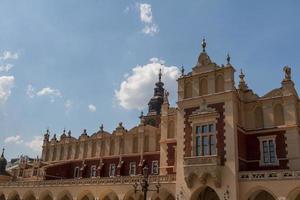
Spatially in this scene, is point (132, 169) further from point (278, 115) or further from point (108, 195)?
point (278, 115)

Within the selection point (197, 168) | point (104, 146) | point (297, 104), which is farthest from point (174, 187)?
point (104, 146)

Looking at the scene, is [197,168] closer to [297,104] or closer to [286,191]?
[286,191]

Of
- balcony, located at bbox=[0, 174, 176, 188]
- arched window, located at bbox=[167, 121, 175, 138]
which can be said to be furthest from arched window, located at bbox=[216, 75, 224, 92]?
balcony, located at bbox=[0, 174, 176, 188]

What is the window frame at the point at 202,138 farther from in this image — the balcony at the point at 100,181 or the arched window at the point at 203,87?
the balcony at the point at 100,181

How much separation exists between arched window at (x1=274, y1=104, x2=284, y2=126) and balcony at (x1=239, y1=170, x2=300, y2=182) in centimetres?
557

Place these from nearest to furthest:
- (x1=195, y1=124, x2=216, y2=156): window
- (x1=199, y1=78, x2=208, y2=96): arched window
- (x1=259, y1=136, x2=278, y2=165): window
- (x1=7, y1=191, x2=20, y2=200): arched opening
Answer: (x1=259, y1=136, x2=278, y2=165): window → (x1=195, y1=124, x2=216, y2=156): window → (x1=199, y1=78, x2=208, y2=96): arched window → (x1=7, y1=191, x2=20, y2=200): arched opening

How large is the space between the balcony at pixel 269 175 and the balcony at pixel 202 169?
1913 millimetres

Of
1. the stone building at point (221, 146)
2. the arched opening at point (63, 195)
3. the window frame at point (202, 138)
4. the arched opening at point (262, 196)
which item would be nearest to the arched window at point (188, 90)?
the stone building at point (221, 146)

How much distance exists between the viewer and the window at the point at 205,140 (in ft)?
101

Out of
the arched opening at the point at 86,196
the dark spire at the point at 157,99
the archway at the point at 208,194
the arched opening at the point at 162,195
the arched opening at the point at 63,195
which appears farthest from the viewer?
the dark spire at the point at 157,99

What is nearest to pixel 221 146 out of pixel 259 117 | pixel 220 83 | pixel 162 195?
pixel 259 117

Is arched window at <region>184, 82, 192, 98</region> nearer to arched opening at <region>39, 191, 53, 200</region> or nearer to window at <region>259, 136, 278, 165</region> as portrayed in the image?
window at <region>259, 136, 278, 165</region>

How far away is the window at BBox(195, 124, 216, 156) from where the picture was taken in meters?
30.8

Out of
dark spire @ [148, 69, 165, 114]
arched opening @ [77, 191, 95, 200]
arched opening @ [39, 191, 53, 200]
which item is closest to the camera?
arched opening @ [77, 191, 95, 200]
